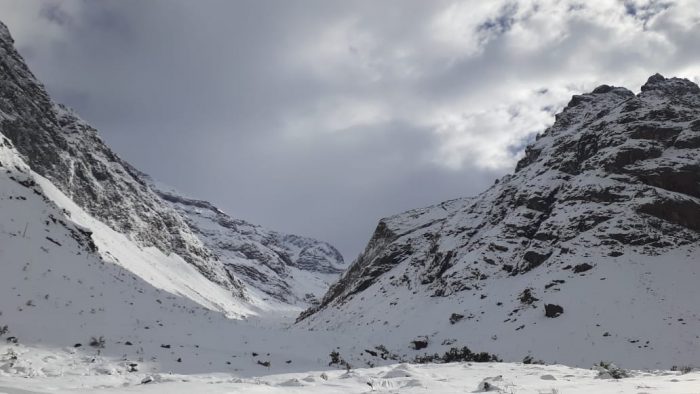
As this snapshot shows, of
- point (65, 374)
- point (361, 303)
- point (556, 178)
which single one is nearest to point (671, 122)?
point (556, 178)

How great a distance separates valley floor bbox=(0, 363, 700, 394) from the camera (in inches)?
370

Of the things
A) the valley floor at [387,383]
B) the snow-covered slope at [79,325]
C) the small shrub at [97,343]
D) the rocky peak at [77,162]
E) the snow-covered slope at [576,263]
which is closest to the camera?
the valley floor at [387,383]

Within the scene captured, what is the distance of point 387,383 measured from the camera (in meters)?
11.6

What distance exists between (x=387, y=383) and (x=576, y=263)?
27.8 metres

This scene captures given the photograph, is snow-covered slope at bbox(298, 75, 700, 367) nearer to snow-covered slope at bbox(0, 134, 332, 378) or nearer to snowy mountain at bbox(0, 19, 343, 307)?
snow-covered slope at bbox(0, 134, 332, 378)

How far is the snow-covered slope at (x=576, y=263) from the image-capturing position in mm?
27172

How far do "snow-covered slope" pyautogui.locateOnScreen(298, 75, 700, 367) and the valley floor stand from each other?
43.9ft

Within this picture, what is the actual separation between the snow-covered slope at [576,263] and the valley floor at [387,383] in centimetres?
1339

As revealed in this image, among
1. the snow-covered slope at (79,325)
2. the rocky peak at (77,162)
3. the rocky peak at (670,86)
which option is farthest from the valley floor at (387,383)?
the rocky peak at (670,86)

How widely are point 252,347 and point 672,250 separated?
2981cm

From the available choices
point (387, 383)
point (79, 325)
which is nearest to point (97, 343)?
point (79, 325)

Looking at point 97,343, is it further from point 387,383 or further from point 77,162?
point 77,162

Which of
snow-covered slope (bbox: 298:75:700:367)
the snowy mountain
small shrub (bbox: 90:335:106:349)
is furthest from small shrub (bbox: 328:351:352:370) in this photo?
the snowy mountain

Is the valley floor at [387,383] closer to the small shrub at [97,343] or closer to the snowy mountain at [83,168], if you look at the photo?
the small shrub at [97,343]
